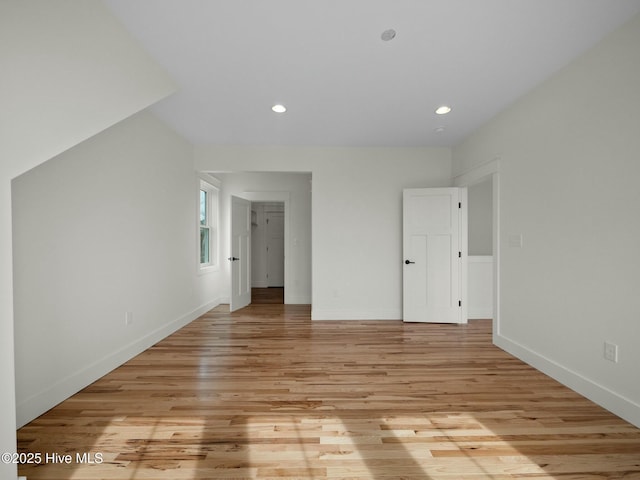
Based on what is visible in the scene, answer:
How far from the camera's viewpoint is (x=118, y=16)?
77.2 inches

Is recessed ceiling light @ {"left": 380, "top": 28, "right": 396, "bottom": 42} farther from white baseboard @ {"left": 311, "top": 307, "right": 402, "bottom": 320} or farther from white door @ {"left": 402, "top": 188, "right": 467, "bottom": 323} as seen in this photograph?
white baseboard @ {"left": 311, "top": 307, "right": 402, "bottom": 320}

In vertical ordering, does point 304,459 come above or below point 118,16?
below

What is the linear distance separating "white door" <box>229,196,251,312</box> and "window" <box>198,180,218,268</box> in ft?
1.78

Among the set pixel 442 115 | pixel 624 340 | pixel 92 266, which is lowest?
pixel 624 340

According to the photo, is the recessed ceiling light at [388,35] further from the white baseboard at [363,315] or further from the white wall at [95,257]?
the white baseboard at [363,315]

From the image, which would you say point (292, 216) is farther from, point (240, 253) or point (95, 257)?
point (95, 257)

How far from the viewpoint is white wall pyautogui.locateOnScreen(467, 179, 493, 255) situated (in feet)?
17.3

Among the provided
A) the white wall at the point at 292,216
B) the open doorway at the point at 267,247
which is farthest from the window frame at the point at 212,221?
the open doorway at the point at 267,247

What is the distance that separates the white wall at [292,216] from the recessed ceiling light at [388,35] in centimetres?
388

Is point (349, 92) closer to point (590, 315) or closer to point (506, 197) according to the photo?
→ point (506, 197)

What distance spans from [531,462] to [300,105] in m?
3.33

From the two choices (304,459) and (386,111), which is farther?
(386,111)

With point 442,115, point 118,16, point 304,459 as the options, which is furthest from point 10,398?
point 442,115

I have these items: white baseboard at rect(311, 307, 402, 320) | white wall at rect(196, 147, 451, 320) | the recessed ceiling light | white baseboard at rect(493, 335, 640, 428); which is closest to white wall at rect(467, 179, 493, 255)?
white wall at rect(196, 147, 451, 320)
